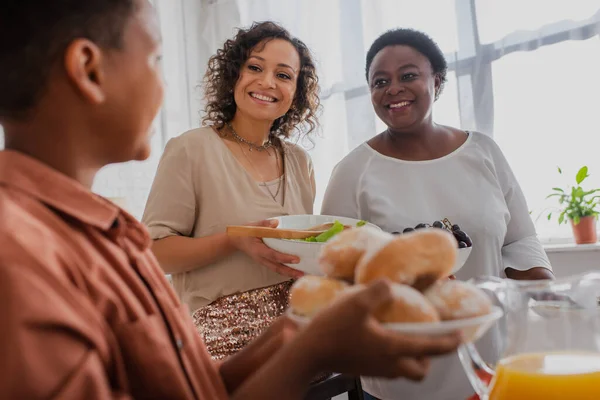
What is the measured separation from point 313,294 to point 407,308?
10cm

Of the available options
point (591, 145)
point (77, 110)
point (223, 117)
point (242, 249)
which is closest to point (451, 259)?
point (77, 110)

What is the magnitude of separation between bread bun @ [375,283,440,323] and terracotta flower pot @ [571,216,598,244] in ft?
7.10

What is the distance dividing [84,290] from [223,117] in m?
1.25

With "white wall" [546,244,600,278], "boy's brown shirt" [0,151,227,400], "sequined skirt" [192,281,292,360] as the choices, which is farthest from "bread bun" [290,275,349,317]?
"white wall" [546,244,600,278]

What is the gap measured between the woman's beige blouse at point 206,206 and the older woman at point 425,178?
247 millimetres

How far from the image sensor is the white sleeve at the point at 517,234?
4.90 ft

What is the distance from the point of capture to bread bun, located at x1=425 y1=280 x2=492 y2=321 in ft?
1.55

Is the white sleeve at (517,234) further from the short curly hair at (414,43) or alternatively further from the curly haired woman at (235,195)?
the curly haired woman at (235,195)

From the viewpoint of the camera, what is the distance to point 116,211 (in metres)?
0.60

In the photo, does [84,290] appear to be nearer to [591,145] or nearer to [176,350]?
[176,350]

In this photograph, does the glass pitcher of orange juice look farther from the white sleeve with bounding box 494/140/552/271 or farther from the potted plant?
the potted plant

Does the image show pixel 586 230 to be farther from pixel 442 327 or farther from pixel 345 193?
pixel 442 327

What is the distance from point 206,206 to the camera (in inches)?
57.4

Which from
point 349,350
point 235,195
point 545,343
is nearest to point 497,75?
point 235,195
